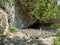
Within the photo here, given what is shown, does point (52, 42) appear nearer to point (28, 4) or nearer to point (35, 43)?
point (35, 43)

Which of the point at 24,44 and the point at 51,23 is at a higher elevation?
the point at 24,44

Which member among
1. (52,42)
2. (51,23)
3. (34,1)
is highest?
(34,1)

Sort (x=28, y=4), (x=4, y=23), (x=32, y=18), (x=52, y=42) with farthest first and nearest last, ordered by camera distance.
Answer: (x=32, y=18), (x=28, y=4), (x=4, y=23), (x=52, y=42)

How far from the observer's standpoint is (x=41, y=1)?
42.3 ft

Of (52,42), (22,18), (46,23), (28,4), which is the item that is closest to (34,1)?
(28,4)

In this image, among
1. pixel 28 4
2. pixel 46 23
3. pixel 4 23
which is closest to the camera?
pixel 4 23

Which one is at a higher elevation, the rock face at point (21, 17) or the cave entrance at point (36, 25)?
the rock face at point (21, 17)

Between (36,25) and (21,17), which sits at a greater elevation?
(21,17)

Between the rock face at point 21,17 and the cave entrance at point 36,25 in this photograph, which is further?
the cave entrance at point 36,25

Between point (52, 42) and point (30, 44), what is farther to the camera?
point (52, 42)

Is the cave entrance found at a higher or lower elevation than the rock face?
lower

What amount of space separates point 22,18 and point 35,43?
7.28m

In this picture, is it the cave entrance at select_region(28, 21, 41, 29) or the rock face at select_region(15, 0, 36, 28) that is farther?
the cave entrance at select_region(28, 21, 41, 29)

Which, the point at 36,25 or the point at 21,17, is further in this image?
the point at 36,25
